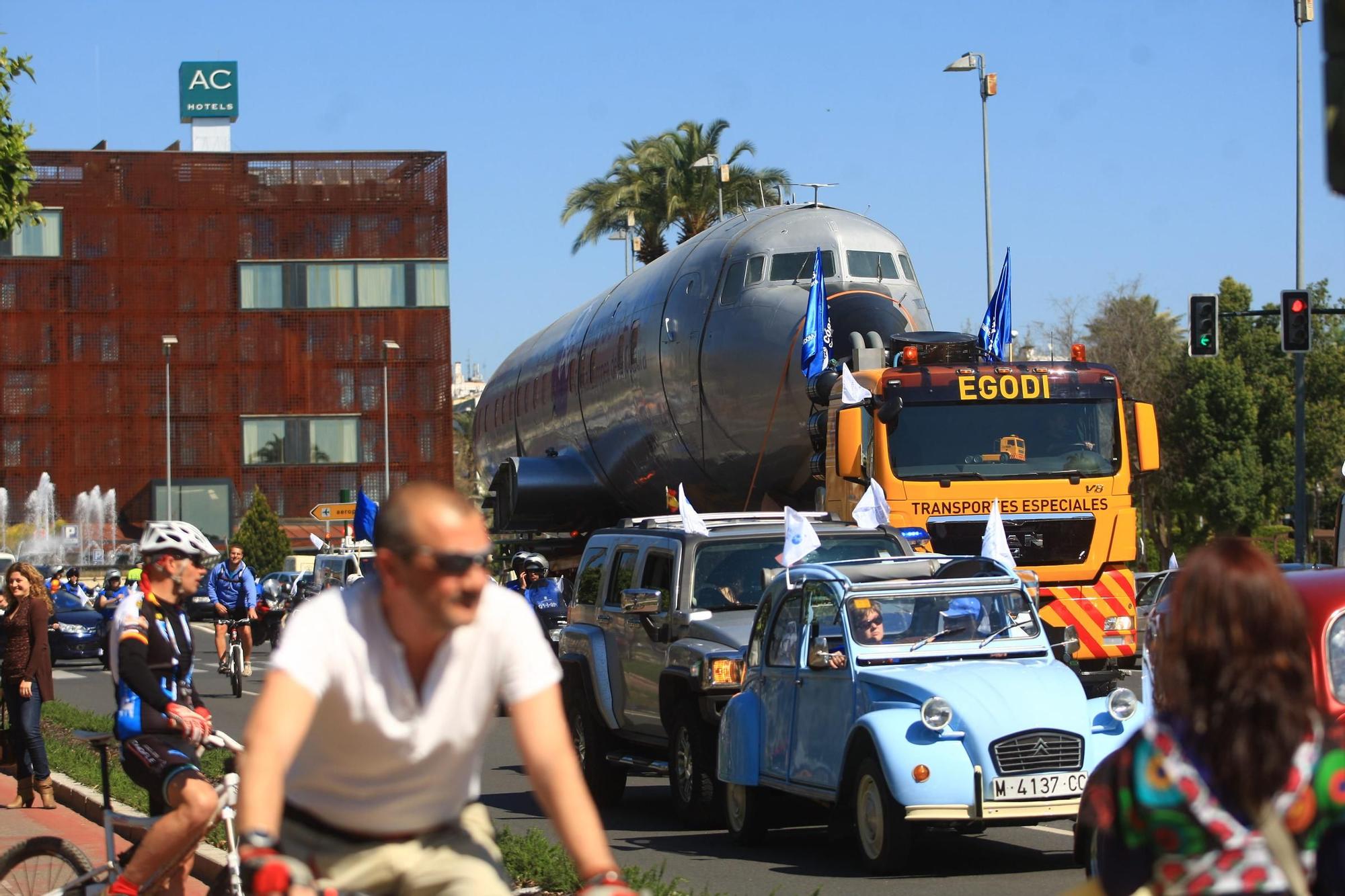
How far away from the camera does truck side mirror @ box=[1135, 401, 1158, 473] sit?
18672 mm

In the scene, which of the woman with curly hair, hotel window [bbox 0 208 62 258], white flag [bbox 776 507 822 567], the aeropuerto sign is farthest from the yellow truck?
the aeropuerto sign

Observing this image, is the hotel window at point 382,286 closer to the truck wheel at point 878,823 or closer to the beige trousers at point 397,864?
the truck wheel at point 878,823

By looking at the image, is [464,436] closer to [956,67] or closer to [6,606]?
[956,67]

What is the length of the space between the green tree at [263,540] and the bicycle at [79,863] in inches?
2535

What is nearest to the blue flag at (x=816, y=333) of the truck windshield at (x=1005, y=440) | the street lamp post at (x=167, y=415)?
the truck windshield at (x=1005, y=440)

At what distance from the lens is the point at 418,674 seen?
13.2ft

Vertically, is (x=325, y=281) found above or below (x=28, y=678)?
above

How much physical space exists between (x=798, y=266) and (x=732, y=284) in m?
0.85

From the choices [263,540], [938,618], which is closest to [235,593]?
[938,618]

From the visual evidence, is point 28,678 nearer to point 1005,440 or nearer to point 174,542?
point 174,542

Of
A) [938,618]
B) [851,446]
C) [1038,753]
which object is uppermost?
[851,446]

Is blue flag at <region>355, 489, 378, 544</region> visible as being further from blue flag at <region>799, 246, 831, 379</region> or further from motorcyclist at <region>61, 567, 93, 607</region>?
motorcyclist at <region>61, 567, 93, 607</region>

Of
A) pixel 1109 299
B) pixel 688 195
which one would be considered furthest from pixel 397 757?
pixel 1109 299

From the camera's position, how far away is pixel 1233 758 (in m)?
3.33
